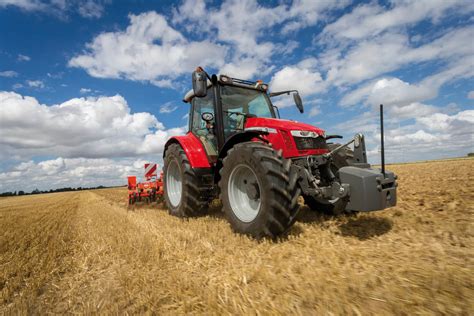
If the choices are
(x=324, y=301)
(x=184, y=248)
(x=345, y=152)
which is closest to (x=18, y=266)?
(x=184, y=248)

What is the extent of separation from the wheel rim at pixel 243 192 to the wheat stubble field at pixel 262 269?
35cm

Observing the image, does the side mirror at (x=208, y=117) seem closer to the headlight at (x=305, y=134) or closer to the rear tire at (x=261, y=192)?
the rear tire at (x=261, y=192)

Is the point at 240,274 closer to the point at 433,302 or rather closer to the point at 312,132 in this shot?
the point at 433,302

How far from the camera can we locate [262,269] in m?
2.26

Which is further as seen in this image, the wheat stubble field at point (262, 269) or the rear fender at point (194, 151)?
the rear fender at point (194, 151)

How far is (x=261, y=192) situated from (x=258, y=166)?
1.00 feet

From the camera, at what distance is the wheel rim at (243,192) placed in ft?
12.3

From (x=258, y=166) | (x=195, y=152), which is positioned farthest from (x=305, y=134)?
(x=195, y=152)

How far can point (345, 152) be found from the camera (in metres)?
4.23

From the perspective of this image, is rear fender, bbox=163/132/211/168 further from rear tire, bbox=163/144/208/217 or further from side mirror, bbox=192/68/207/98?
side mirror, bbox=192/68/207/98

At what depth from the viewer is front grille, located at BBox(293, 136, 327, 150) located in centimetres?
397

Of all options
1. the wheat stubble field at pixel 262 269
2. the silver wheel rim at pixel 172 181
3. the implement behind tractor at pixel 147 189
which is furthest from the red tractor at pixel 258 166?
the implement behind tractor at pixel 147 189

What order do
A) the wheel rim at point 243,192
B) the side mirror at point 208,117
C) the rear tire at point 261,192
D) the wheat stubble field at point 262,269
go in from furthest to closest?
the side mirror at point 208,117 < the wheel rim at point 243,192 < the rear tire at point 261,192 < the wheat stubble field at point 262,269

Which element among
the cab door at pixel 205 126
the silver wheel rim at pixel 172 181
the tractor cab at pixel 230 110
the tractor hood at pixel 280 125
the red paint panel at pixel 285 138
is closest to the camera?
the red paint panel at pixel 285 138
